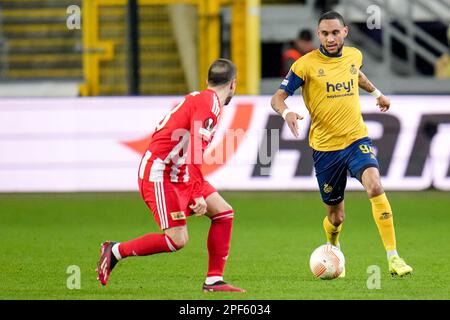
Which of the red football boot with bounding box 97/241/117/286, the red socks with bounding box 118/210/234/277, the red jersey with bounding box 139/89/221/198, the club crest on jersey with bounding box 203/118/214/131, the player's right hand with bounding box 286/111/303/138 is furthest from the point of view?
the player's right hand with bounding box 286/111/303/138

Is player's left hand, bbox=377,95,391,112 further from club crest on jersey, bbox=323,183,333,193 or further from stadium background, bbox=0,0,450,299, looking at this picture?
stadium background, bbox=0,0,450,299

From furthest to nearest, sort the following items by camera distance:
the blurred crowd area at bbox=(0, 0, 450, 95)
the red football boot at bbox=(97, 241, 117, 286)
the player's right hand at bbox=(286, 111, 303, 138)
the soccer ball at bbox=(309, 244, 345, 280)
Result: the blurred crowd area at bbox=(0, 0, 450, 95)
the soccer ball at bbox=(309, 244, 345, 280)
the player's right hand at bbox=(286, 111, 303, 138)
the red football boot at bbox=(97, 241, 117, 286)

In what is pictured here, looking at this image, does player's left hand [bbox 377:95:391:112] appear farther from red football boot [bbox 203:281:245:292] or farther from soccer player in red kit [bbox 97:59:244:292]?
red football boot [bbox 203:281:245:292]

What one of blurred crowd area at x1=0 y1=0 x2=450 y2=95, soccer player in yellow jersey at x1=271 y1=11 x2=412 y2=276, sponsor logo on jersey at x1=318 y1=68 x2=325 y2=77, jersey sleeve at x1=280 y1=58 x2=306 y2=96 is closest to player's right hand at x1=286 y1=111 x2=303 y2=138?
soccer player in yellow jersey at x1=271 y1=11 x2=412 y2=276

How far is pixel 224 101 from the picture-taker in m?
8.63

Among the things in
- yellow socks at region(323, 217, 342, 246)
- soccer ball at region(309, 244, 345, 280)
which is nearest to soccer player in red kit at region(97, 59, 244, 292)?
soccer ball at region(309, 244, 345, 280)

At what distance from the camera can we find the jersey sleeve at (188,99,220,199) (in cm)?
823

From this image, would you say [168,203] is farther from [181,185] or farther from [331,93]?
[331,93]

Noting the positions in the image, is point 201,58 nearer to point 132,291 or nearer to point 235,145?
point 235,145

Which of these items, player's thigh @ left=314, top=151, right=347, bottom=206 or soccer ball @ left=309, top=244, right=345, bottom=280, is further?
player's thigh @ left=314, top=151, right=347, bottom=206

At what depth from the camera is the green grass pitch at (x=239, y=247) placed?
8773mm

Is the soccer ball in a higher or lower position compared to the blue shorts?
lower

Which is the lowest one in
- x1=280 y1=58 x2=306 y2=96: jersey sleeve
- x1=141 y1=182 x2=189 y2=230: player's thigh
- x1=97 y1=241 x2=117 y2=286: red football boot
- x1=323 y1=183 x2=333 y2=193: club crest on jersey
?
x1=97 y1=241 x2=117 y2=286: red football boot

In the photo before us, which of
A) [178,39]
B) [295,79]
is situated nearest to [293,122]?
[295,79]
